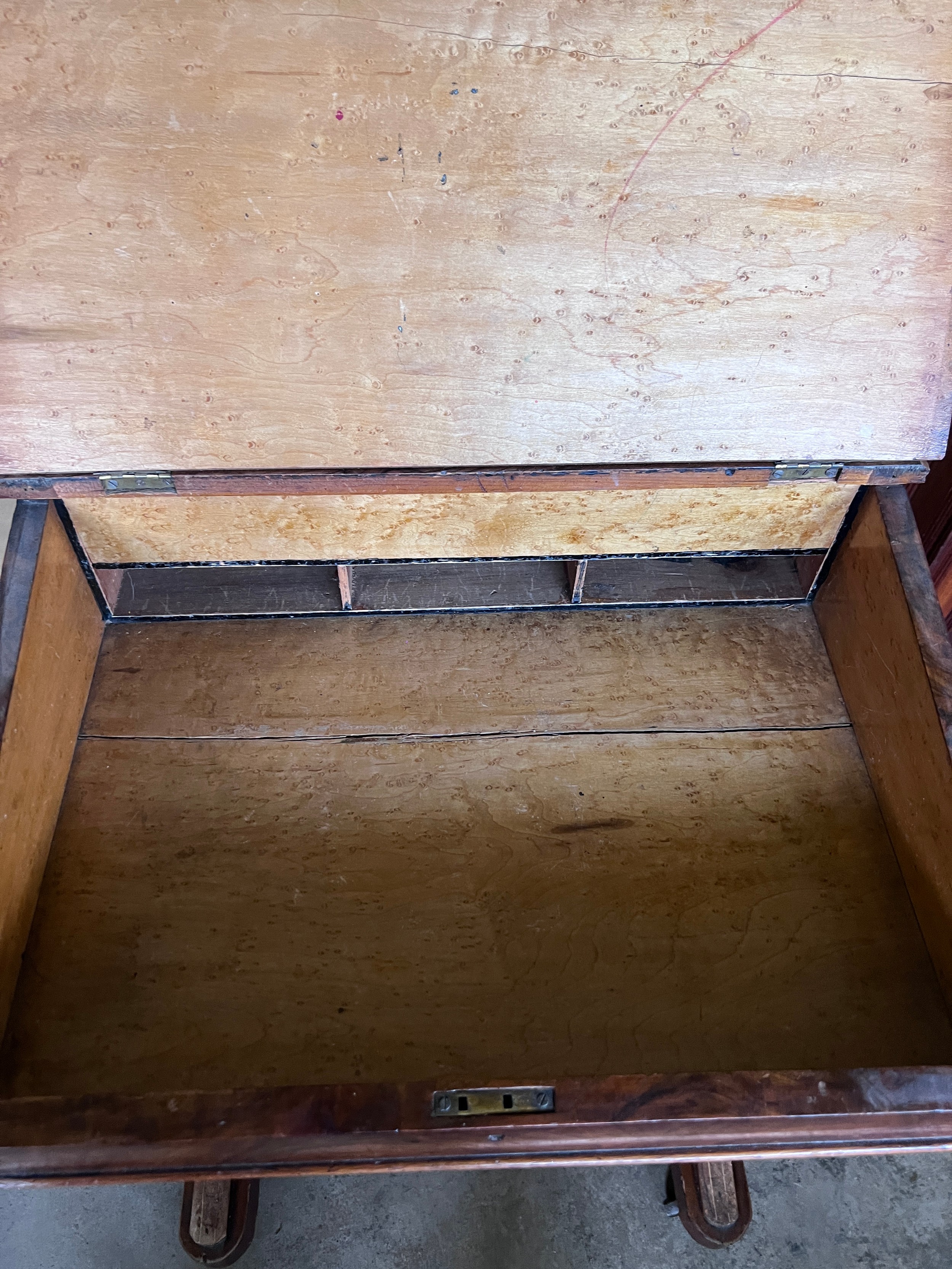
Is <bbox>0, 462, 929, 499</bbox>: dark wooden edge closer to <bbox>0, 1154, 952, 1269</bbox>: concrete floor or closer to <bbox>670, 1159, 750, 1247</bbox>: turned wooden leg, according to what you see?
<bbox>670, 1159, 750, 1247</bbox>: turned wooden leg

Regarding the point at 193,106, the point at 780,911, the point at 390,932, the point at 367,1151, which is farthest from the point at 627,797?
the point at 193,106

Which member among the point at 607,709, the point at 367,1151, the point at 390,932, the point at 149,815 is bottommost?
the point at 367,1151

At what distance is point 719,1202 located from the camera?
1.69 metres

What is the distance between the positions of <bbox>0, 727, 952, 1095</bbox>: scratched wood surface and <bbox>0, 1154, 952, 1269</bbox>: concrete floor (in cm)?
75

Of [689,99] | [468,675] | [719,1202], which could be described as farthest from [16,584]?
[719,1202]

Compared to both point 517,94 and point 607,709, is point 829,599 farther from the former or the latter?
point 517,94

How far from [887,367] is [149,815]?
1.64 metres

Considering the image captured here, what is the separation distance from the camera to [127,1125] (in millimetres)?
999

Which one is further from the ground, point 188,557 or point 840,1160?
point 188,557

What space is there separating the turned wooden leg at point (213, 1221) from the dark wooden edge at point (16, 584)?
104 centimetres

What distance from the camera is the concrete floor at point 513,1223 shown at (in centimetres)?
178

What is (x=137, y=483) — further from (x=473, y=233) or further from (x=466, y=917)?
(x=466, y=917)

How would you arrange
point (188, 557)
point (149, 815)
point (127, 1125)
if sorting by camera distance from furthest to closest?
point (188, 557), point (149, 815), point (127, 1125)

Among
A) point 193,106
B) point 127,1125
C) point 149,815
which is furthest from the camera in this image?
point 149,815
